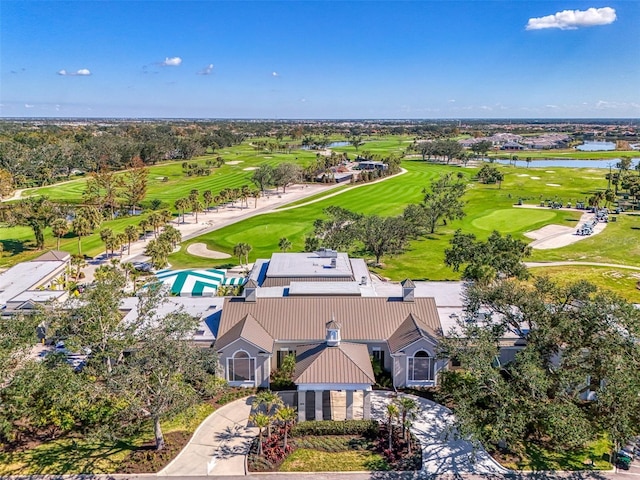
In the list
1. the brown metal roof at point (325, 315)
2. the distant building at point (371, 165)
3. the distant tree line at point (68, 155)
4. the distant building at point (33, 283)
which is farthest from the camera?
the distant building at point (371, 165)

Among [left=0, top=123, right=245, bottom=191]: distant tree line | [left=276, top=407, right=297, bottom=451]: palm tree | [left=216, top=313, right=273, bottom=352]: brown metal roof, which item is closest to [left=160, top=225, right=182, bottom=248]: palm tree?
[left=216, top=313, right=273, bottom=352]: brown metal roof

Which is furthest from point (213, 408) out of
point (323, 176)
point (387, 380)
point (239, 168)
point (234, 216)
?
point (239, 168)

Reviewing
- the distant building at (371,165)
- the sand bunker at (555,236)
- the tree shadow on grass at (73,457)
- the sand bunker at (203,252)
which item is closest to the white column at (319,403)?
the tree shadow on grass at (73,457)

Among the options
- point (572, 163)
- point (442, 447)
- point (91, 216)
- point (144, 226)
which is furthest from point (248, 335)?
point (572, 163)

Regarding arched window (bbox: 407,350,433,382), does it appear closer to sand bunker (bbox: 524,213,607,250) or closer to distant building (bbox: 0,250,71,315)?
distant building (bbox: 0,250,71,315)

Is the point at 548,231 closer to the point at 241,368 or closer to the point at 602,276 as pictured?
the point at 602,276

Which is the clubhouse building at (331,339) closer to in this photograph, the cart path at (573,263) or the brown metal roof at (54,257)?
the cart path at (573,263)
